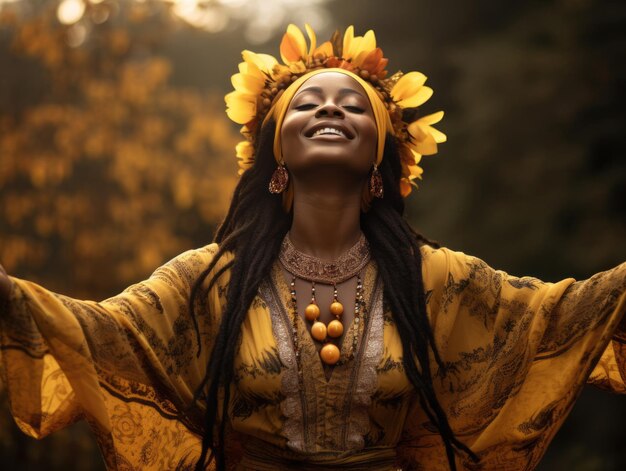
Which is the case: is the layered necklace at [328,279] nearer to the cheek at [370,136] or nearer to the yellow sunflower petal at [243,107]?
the cheek at [370,136]

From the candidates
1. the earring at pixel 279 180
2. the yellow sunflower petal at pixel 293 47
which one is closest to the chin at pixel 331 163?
the earring at pixel 279 180

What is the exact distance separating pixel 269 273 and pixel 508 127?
514 centimetres

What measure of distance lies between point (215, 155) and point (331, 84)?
18.8ft

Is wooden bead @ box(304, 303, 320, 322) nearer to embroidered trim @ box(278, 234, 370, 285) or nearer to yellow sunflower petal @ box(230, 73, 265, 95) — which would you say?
embroidered trim @ box(278, 234, 370, 285)

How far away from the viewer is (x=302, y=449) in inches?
134

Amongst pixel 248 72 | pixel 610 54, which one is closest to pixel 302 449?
pixel 248 72

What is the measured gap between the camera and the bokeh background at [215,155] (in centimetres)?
750

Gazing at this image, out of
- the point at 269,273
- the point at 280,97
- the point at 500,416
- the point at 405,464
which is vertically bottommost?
the point at 405,464

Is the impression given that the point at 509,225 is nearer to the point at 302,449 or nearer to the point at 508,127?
the point at 508,127

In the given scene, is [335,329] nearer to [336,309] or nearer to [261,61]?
[336,309]

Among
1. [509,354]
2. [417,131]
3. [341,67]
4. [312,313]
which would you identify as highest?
[341,67]

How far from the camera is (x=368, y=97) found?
3787mm

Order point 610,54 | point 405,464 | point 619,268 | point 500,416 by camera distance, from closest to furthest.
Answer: point 619,268 < point 500,416 < point 405,464 < point 610,54

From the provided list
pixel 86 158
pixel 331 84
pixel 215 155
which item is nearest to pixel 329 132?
pixel 331 84
